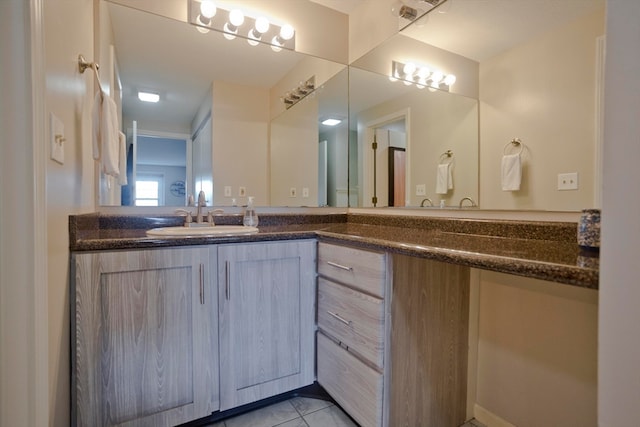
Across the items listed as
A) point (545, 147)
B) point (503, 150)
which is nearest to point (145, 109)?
point (503, 150)

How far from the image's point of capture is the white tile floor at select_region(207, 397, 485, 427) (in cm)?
137

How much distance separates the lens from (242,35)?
6.19 feet

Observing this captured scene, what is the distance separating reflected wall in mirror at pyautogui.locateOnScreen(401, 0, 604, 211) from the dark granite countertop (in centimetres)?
12

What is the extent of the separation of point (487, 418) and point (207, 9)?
2576 mm

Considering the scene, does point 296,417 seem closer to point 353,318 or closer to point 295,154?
point 353,318

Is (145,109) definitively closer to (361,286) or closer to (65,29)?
(65,29)

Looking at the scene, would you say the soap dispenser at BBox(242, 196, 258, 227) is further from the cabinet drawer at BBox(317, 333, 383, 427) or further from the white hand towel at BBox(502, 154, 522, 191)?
the white hand towel at BBox(502, 154, 522, 191)

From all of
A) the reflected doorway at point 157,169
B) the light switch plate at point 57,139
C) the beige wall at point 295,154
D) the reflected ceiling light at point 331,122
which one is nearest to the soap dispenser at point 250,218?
the beige wall at point 295,154

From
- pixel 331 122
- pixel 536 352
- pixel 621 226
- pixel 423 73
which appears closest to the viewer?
pixel 621 226

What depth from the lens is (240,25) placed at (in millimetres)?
1872

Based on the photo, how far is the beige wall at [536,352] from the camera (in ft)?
3.38

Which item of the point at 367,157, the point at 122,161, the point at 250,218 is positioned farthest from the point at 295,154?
the point at 122,161

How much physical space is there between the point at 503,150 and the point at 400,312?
0.80 m

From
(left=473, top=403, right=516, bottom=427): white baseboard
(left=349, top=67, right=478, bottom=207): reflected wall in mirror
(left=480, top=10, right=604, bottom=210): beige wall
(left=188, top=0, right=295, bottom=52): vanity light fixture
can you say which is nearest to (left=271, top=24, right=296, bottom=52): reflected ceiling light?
(left=188, top=0, right=295, bottom=52): vanity light fixture
